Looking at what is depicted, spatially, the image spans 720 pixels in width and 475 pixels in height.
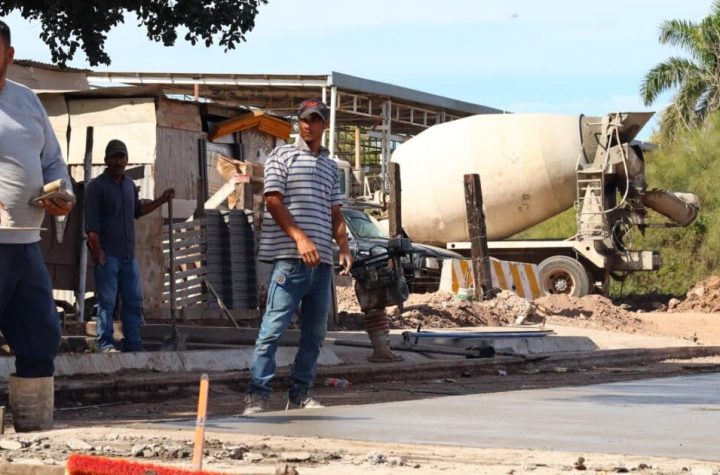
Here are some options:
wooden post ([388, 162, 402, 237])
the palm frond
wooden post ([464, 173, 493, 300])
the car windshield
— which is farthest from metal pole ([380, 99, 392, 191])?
wooden post ([388, 162, 402, 237])

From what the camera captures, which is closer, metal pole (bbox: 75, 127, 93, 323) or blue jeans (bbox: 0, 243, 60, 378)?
blue jeans (bbox: 0, 243, 60, 378)

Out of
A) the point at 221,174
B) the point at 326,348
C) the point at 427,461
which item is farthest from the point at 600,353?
the point at 427,461

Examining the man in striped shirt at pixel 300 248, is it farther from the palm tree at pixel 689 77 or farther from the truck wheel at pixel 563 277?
the palm tree at pixel 689 77

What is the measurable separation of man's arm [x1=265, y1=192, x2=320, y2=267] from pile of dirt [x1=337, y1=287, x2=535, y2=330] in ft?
35.2

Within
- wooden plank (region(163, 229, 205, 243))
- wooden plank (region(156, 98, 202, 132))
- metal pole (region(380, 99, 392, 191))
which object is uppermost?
metal pole (region(380, 99, 392, 191))

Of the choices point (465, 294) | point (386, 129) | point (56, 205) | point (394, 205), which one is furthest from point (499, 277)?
point (386, 129)

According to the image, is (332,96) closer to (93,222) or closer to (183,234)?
(183,234)

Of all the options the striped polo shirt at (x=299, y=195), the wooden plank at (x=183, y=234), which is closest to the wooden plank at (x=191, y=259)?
the wooden plank at (x=183, y=234)

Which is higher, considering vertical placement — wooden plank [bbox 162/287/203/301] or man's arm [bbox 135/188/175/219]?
man's arm [bbox 135/188/175/219]

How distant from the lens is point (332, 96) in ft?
163

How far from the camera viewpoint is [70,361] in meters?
10.4

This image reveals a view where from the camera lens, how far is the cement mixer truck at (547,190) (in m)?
29.5

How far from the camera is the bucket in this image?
23.9 meters

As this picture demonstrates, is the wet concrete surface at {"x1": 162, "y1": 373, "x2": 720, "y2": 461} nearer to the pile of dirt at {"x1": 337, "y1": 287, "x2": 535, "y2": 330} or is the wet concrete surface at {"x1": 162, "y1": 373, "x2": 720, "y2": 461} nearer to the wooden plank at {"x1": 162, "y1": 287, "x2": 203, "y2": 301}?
the wooden plank at {"x1": 162, "y1": 287, "x2": 203, "y2": 301}
